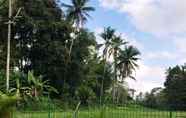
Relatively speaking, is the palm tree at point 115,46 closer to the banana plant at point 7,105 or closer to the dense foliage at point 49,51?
the dense foliage at point 49,51

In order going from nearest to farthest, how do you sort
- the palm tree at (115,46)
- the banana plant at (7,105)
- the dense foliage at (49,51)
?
the banana plant at (7,105) → the dense foliage at (49,51) → the palm tree at (115,46)

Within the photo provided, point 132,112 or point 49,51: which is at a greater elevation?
point 49,51

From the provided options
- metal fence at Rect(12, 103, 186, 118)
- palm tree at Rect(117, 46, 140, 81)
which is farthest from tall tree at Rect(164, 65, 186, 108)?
metal fence at Rect(12, 103, 186, 118)

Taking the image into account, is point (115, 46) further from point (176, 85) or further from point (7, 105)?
point (7, 105)

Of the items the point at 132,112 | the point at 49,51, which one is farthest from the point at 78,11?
the point at 132,112

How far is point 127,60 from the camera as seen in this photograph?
278ft

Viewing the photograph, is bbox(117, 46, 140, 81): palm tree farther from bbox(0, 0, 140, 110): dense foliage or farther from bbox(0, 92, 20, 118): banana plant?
bbox(0, 92, 20, 118): banana plant

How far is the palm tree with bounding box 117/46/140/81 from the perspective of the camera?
84812 millimetres

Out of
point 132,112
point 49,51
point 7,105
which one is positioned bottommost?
point 132,112

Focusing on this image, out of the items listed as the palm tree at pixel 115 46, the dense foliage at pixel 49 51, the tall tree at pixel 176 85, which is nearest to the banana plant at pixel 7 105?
the dense foliage at pixel 49 51

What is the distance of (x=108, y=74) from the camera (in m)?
81.0

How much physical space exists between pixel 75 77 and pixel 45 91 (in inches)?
341

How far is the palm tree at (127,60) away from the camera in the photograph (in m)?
84.8

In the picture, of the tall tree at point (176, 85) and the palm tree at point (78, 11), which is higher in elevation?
the palm tree at point (78, 11)
